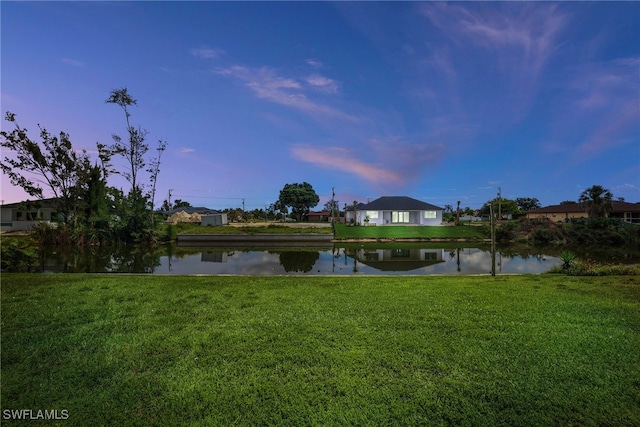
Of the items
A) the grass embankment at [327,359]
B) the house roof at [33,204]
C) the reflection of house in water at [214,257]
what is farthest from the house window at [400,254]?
the house roof at [33,204]

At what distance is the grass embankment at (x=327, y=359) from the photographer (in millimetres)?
2674

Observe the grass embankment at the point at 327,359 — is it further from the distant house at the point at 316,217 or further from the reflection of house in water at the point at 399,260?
the distant house at the point at 316,217

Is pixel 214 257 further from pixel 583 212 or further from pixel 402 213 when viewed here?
pixel 583 212

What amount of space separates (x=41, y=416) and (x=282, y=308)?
130 inches

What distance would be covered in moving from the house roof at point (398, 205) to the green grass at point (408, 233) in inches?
196

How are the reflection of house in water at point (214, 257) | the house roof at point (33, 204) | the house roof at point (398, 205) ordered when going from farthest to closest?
the house roof at point (398, 205) → the house roof at point (33, 204) → the reflection of house in water at point (214, 257)

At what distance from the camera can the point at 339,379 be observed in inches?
121

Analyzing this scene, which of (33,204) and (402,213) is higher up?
(33,204)

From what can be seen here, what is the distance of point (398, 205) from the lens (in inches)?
1545

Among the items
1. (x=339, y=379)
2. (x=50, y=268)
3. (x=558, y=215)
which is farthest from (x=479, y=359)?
(x=558, y=215)

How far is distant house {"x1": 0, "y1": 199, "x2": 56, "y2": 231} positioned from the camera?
33.2m

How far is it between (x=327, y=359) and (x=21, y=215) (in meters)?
45.2

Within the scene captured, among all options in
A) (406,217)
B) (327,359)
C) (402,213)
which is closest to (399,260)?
(327,359)

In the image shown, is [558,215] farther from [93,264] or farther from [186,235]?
[93,264]
